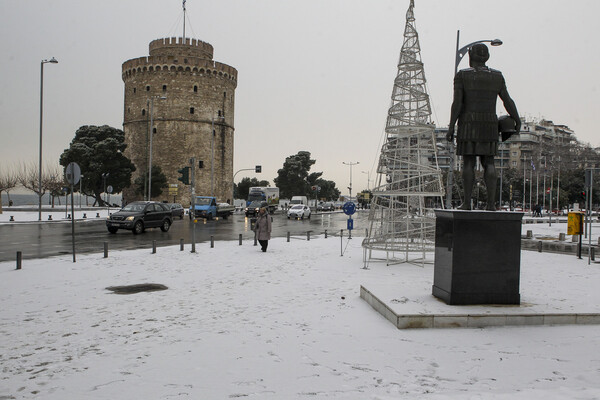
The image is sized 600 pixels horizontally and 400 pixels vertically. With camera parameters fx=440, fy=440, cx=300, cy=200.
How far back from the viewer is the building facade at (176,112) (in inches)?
2370

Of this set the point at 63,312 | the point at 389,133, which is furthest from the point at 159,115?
the point at 63,312

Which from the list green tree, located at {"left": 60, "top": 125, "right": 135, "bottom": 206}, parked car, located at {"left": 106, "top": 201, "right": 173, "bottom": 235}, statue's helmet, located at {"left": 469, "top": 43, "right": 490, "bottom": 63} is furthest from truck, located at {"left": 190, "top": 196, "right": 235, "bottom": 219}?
statue's helmet, located at {"left": 469, "top": 43, "right": 490, "bottom": 63}

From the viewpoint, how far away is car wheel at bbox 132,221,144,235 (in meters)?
21.6

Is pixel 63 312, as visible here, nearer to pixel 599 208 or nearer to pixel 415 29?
pixel 415 29

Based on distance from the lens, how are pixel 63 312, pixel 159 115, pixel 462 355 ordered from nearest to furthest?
pixel 462 355
pixel 63 312
pixel 159 115

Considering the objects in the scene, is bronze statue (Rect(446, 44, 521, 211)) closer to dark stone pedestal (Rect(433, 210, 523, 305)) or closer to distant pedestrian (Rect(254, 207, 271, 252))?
dark stone pedestal (Rect(433, 210, 523, 305))

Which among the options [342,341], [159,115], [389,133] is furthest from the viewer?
[159,115]

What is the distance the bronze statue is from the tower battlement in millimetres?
60280

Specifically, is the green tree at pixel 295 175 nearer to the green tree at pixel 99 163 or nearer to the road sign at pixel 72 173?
the green tree at pixel 99 163

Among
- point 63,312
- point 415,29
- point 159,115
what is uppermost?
point 159,115

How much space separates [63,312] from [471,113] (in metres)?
6.98

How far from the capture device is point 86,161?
186 feet

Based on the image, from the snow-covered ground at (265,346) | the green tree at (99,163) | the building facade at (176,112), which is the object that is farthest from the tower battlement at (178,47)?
the snow-covered ground at (265,346)

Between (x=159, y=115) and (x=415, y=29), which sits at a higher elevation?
(x=159, y=115)
